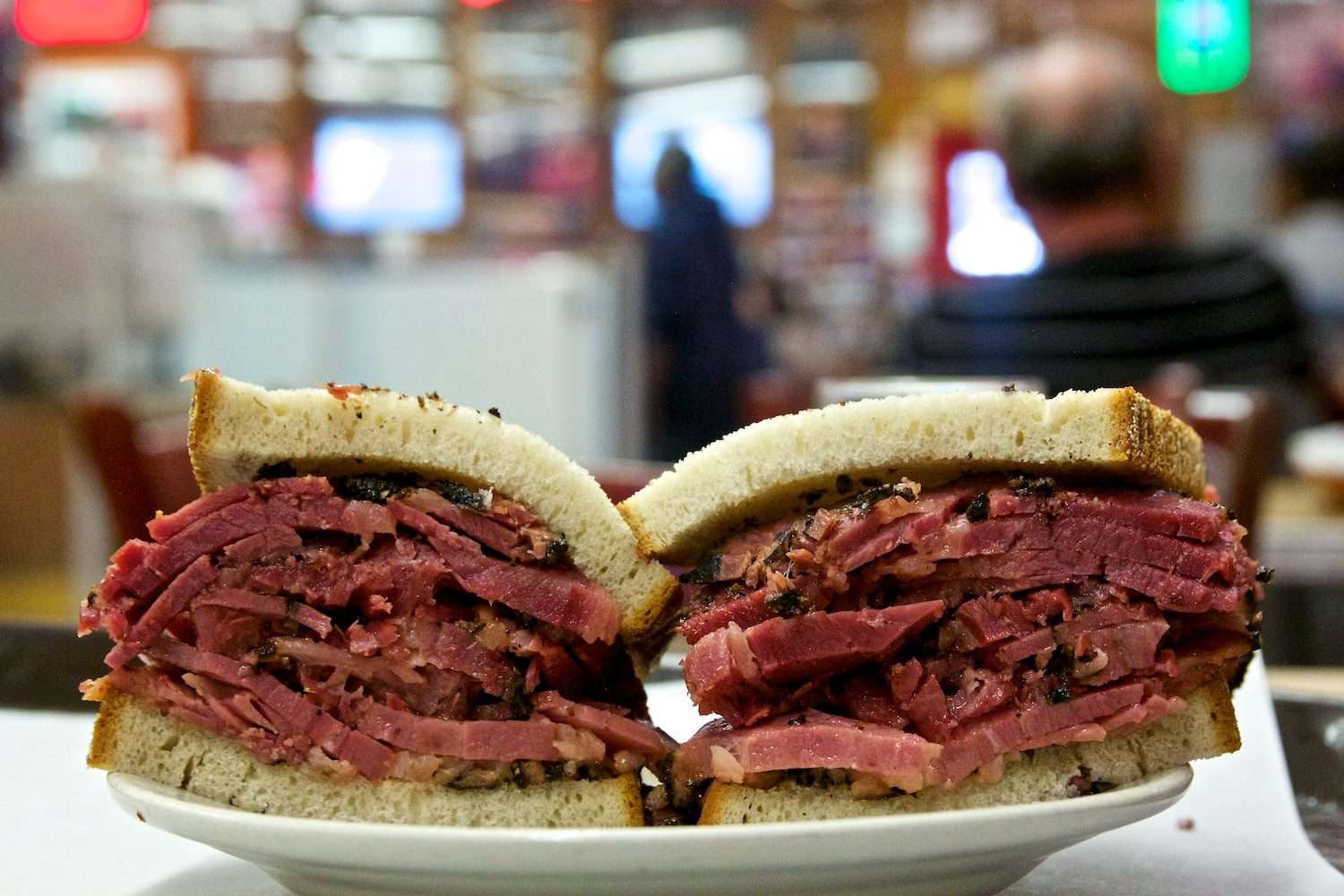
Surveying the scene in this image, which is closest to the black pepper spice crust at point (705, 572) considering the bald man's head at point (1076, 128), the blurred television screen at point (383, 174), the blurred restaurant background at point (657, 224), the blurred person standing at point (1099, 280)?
the blurred restaurant background at point (657, 224)

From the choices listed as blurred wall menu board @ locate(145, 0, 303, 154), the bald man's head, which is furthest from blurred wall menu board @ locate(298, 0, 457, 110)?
the bald man's head

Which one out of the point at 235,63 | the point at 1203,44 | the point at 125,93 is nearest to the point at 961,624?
the point at 1203,44

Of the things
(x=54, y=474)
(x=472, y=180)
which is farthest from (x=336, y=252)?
(x=54, y=474)

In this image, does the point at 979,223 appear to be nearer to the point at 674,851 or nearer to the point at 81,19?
the point at 81,19

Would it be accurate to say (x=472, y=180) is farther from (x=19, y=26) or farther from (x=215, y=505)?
(x=215, y=505)

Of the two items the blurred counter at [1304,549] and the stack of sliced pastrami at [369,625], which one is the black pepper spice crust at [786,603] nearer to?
the stack of sliced pastrami at [369,625]

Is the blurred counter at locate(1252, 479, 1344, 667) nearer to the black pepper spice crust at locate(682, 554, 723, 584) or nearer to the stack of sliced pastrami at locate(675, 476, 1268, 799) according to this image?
the stack of sliced pastrami at locate(675, 476, 1268, 799)

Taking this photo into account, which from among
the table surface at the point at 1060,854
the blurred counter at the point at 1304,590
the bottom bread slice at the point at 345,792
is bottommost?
the blurred counter at the point at 1304,590

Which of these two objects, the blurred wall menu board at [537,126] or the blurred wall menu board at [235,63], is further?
the blurred wall menu board at [537,126]
